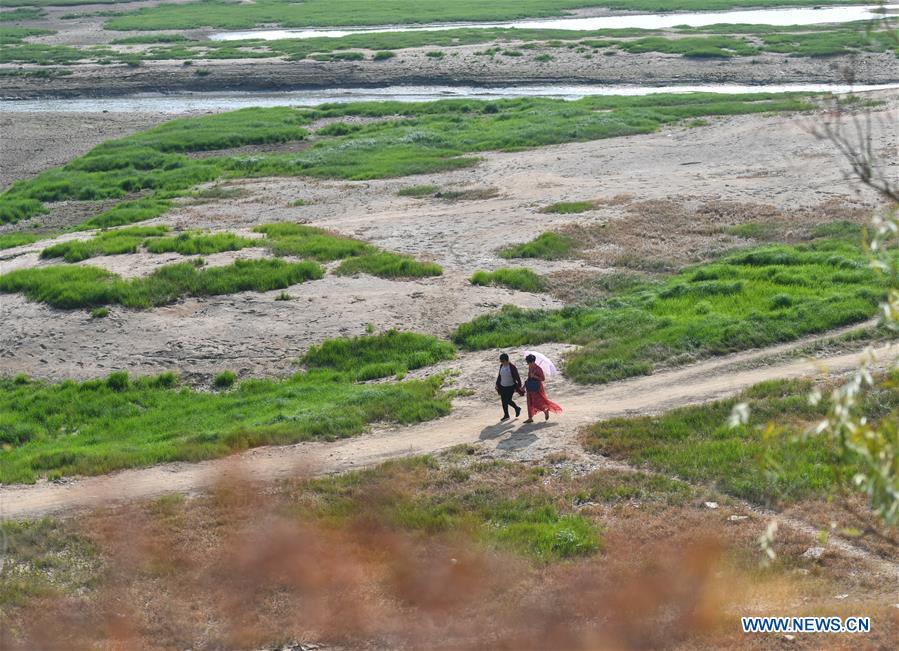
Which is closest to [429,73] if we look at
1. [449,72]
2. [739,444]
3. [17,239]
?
[449,72]

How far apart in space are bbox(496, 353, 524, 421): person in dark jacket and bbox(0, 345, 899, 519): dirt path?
457mm

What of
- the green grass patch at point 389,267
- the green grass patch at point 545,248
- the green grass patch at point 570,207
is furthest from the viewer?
the green grass patch at point 570,207

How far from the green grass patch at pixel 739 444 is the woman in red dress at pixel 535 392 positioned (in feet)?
4.12

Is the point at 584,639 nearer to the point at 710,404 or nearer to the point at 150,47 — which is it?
the point at 710,404

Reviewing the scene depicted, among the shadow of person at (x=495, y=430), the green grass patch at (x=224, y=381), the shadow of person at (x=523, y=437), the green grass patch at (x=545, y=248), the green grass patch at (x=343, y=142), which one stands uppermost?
the green grass patch at (x=343, y=142)

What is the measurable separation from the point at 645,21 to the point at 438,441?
91.3m

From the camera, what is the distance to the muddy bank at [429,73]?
246 ft

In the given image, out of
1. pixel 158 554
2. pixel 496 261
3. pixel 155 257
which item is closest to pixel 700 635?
pixel 158 554

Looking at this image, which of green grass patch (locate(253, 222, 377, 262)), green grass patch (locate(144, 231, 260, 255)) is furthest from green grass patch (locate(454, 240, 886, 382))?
green grass patch (locate(144, 231, 260, 255))

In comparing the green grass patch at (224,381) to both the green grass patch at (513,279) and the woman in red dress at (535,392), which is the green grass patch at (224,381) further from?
the green grass patch at (513,279)

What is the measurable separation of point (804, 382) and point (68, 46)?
92.5 metres

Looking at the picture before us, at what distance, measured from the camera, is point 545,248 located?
36.2m

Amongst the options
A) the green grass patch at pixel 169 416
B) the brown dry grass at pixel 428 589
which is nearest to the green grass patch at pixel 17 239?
the green grass patch at pixel 169 416

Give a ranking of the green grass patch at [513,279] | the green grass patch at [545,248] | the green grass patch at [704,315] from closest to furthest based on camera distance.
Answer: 1. the green grass patch at [704,315]
2. the green grass patch at [513,279]
3. the green grass patch at [545,248]
